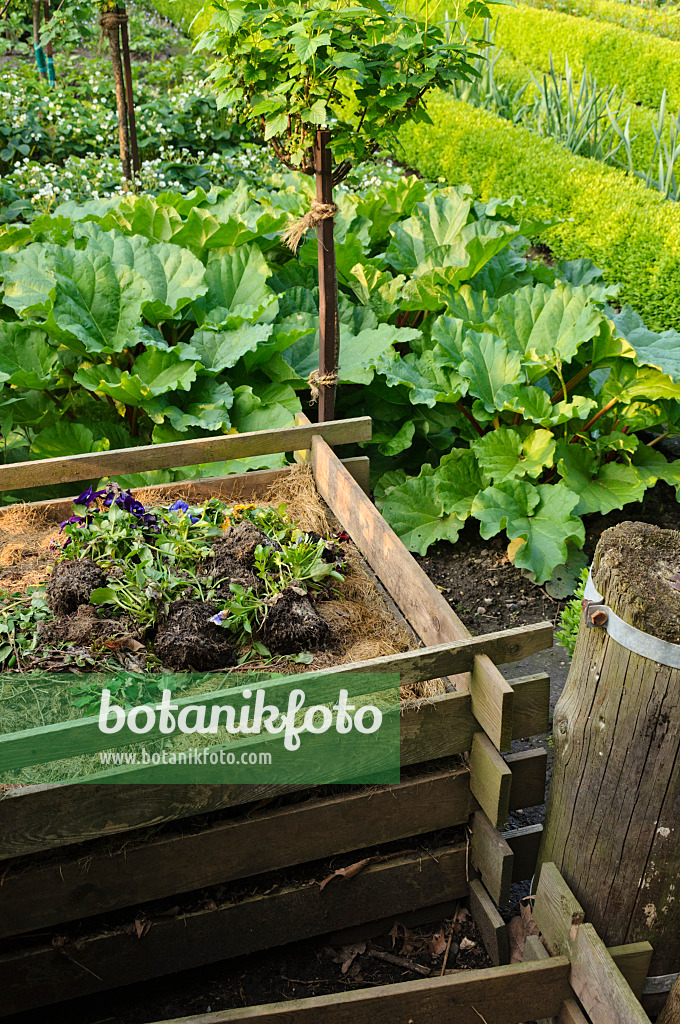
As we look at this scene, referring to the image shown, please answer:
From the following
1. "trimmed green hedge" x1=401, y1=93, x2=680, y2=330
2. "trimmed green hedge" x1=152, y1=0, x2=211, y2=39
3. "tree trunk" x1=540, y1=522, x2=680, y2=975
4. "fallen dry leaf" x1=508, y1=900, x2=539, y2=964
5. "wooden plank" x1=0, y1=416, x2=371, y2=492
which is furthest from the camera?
"trimmed green hedge" x1=152, y1=0, x2=211, y2=39

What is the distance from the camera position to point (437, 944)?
85.7 inches

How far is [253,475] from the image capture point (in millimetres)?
3117

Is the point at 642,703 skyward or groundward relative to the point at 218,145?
skyward

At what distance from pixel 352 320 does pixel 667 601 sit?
282 cm

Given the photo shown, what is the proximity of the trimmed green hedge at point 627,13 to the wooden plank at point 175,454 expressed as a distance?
1021cm

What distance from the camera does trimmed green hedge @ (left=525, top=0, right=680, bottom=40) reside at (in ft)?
35.8

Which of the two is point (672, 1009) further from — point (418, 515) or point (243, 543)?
point (418, 515)

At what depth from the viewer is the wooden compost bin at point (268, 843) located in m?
1.77

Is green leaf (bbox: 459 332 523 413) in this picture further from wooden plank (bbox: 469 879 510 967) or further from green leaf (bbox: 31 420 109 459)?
wooden plank (bbox: 469 879 510 967)

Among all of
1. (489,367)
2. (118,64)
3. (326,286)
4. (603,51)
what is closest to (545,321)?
(489,367)

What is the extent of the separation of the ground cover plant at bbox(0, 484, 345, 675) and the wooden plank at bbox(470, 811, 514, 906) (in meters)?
0.61

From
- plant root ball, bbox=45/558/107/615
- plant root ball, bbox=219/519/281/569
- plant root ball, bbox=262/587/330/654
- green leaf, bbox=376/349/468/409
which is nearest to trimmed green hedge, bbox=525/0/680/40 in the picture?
green leaf, bbox=376/349/468/409

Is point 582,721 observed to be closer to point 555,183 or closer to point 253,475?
point 253,475

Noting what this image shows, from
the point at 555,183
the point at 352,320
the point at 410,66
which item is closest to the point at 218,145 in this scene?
the point at 555,183
